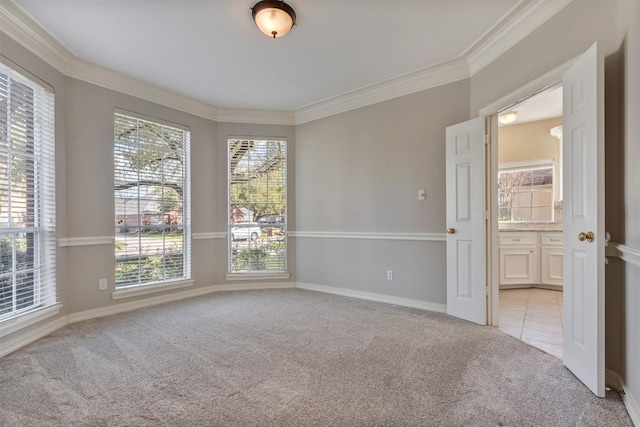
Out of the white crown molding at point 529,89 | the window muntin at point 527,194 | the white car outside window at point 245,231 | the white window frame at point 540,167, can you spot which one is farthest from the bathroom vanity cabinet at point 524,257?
the white car outside window at point 245,231

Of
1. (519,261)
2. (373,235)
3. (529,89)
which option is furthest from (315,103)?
(519,261)

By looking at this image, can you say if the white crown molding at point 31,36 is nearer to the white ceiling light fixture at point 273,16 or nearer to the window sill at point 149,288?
the white ceiling light fixture at point 273,16

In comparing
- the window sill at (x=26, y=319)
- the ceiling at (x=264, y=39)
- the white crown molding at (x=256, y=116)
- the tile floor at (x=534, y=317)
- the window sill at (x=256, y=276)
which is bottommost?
the tile floor at (x=534, y=317)

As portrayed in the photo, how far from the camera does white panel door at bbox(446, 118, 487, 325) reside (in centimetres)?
308

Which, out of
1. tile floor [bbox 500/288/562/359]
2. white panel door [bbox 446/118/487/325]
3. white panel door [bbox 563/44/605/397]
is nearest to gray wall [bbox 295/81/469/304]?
white panel door [bbox 446/118/487/325]

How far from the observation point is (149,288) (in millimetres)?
3863

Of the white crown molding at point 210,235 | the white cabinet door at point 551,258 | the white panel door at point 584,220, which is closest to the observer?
the white panel door at point 584,220

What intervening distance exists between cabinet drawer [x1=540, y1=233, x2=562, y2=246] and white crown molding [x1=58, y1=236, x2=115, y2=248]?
5842 millimetres

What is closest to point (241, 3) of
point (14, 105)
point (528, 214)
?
point (14, 105)

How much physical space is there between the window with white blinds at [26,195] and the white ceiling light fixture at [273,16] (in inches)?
80.8

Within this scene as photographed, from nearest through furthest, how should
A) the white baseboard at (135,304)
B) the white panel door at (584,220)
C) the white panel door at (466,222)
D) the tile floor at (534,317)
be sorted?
the white panel door at (584,220)
the tile floor at (534,317)
the white panel door at (466,222)
the white baseboard at (135,304)

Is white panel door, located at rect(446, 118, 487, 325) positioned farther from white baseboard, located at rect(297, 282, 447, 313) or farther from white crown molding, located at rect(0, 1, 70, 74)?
white crown molding, located at rect(0, 1, 70, 74)

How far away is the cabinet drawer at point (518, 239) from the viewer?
477cm

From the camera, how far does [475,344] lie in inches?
103
